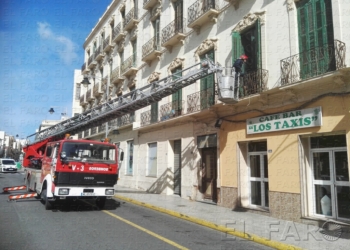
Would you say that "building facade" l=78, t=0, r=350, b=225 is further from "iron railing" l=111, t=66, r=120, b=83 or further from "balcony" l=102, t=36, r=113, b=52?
"balcony" l=102, t=36, r=113, b=52

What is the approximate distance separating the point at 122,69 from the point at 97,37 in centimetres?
1125

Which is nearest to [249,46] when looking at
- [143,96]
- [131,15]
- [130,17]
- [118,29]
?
[143,96]

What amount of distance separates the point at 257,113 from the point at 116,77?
15832 mm

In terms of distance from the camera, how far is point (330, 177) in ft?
28.5

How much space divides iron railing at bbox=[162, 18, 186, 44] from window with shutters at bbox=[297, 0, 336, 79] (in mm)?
7266

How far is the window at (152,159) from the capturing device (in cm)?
1777

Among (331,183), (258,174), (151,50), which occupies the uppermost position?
(151,50)

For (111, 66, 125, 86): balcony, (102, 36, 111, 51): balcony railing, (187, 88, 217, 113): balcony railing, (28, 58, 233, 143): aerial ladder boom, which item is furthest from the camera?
(102, 36, 111, 51): balcony railing

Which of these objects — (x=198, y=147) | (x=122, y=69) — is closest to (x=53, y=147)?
(x=198, y=147)

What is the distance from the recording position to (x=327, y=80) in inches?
323

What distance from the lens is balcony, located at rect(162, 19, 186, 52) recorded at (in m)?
15.4

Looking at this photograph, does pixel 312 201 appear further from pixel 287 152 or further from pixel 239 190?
pixel 239 190

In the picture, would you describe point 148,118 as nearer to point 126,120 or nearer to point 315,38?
point 126,120

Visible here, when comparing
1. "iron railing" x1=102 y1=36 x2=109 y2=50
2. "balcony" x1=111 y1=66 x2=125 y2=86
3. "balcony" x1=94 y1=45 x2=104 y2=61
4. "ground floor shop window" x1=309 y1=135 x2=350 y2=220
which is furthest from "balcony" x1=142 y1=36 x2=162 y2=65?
"ground floor shop window" x1=309 y1=135 x2=350 y2=220
